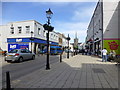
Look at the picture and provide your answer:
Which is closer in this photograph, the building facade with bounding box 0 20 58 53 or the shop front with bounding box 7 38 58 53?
the shop front with bounding box 7 38 58 53

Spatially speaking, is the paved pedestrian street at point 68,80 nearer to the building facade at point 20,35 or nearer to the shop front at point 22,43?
the shop front at point 22,43

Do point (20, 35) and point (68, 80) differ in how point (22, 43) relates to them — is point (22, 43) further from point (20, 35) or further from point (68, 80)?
point (68, 80)

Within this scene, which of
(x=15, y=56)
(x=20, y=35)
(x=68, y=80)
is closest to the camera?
(x=68, y=80)

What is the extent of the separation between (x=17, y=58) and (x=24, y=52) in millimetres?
1689

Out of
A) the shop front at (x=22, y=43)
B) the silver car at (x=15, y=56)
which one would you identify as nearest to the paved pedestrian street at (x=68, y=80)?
the silver car at (x=15, y=56)

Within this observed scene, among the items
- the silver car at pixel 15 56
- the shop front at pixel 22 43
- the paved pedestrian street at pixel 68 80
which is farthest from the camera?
the shop front at pixel 22 43

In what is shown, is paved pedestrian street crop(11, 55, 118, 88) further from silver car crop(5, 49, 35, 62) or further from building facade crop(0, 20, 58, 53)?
building facade crop(0, 20, 58, 53)

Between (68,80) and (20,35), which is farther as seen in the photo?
(20,35)

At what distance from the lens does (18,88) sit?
489 cm

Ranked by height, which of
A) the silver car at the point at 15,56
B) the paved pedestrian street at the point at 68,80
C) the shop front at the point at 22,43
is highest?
the shop front at the point at 22,43

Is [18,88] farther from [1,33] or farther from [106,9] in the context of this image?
[1,33]

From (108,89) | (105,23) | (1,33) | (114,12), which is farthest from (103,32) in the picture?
(1,33)

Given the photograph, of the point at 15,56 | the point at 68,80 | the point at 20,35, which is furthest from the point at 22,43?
the point at 68,80

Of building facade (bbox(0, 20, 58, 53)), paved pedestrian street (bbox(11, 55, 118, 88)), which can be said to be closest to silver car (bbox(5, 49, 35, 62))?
paved pedestrian street (bbox(11, 55, 118, 88))
